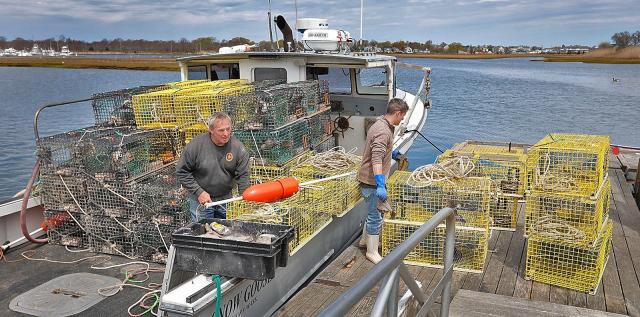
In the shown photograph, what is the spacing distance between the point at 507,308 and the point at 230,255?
219 centimetres

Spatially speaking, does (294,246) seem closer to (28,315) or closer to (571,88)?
(28,315)

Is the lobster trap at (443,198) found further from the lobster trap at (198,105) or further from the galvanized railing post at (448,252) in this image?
the lobster trap at (198,105)

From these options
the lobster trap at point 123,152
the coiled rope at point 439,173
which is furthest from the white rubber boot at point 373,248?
the lobster trap at point 123,152

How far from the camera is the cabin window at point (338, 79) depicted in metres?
9.84

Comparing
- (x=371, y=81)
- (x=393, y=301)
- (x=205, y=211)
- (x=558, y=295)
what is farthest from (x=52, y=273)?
(x=371, y=81)

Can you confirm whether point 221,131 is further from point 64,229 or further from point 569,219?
point 569,219

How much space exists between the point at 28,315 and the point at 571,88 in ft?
138

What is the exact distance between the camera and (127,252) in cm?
585

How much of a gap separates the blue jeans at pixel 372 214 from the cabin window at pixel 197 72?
5.68 metres

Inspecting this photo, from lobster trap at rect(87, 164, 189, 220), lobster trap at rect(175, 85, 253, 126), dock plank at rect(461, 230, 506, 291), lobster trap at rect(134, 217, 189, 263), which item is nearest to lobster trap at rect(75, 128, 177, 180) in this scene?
lobster trap at rect(87, 164, 189, 220)

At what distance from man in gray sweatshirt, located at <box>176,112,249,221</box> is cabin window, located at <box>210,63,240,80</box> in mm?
5513

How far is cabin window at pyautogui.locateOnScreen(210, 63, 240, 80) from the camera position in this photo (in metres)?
10.0

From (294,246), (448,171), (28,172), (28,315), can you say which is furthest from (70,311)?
(28,172)

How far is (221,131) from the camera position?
4.54 meters
